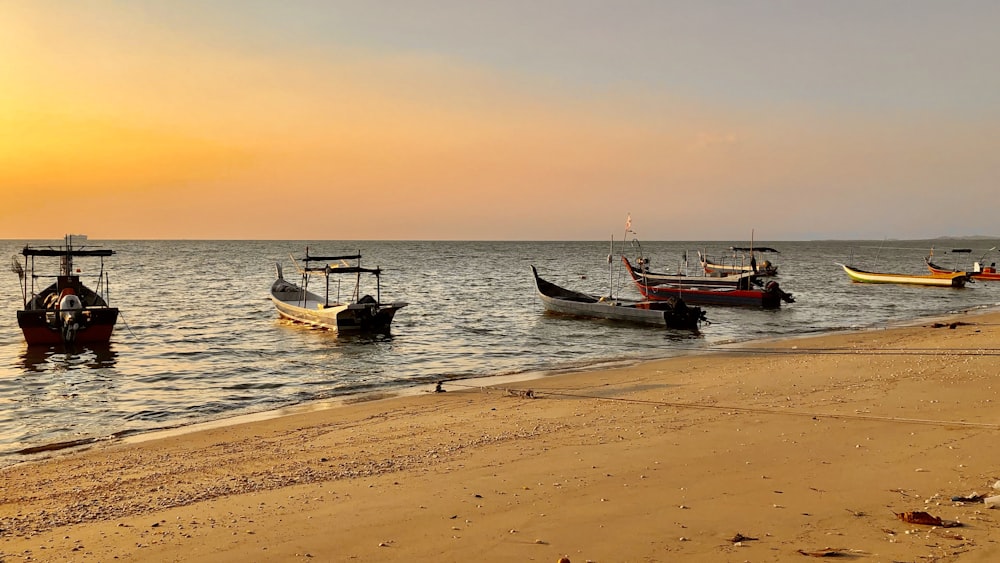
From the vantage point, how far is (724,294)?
145 feet

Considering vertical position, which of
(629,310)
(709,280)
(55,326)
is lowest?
(55,326)

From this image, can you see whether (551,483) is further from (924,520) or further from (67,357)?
(67,357)

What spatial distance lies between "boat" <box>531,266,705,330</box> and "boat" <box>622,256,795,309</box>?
7.71m

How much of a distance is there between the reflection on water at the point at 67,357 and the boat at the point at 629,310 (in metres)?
21.5

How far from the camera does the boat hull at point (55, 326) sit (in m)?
26.0

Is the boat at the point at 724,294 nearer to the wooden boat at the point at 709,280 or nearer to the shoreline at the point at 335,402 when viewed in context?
the wooden boat at the point at 709,280

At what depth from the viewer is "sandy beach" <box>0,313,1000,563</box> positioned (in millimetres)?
6867

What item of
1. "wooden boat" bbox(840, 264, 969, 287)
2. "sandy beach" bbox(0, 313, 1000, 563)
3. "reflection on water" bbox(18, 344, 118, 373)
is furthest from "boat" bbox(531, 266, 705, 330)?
"wooden boat" bbox(840, 264, 969, 287)

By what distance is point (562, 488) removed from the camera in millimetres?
8547

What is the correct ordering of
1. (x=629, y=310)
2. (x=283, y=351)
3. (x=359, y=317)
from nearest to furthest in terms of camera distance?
(x=283, y=351) → (x=359, y=317) → (x=629, y=310)

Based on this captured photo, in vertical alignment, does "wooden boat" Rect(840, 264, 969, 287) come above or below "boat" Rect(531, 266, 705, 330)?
above

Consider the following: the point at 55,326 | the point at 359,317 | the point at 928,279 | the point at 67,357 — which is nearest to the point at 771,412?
the point at 359,317

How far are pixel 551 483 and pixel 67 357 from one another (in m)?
22.2

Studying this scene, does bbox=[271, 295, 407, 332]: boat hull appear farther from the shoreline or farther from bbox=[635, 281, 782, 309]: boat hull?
bbox=[635, 281, 782, 309]: boat hull
